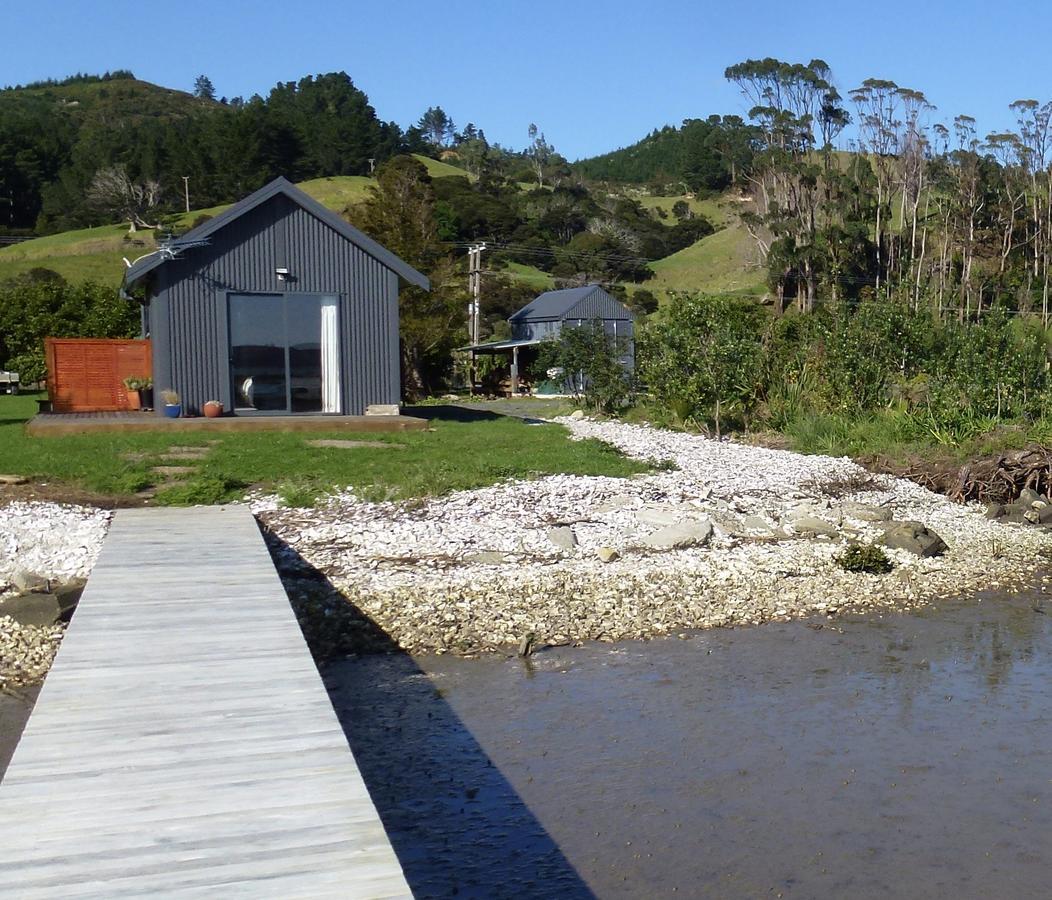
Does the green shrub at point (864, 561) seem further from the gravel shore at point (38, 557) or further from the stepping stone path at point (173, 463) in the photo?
the stepping stone path at point (173, 463)

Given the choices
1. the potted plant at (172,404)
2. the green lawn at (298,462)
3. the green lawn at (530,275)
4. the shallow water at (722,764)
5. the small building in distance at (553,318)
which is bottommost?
the shallow water at (722,764)

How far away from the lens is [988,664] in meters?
9.02

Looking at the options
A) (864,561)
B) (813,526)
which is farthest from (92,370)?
(864,561)

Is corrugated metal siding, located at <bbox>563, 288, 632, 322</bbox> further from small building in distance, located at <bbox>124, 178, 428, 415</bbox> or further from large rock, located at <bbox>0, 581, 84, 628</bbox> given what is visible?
large rock, located at <bbox>0, 581, 84, 628</bbox>

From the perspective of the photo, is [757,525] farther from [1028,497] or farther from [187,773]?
[187,773]

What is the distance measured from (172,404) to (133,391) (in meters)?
2.19

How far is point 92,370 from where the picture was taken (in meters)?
22.4

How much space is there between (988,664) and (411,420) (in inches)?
494

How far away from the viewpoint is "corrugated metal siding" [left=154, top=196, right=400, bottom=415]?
19.8 m

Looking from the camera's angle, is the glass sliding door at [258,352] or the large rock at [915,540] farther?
the glass sliding door at [258,352]

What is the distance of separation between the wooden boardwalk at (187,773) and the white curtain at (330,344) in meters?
13.4

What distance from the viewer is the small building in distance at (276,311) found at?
1983 cm

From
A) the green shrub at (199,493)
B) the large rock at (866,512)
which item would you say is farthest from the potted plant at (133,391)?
the large rock at (866,512)

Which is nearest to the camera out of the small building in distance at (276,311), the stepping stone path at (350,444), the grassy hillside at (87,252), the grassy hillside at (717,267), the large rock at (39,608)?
the large rock at (39,608)
